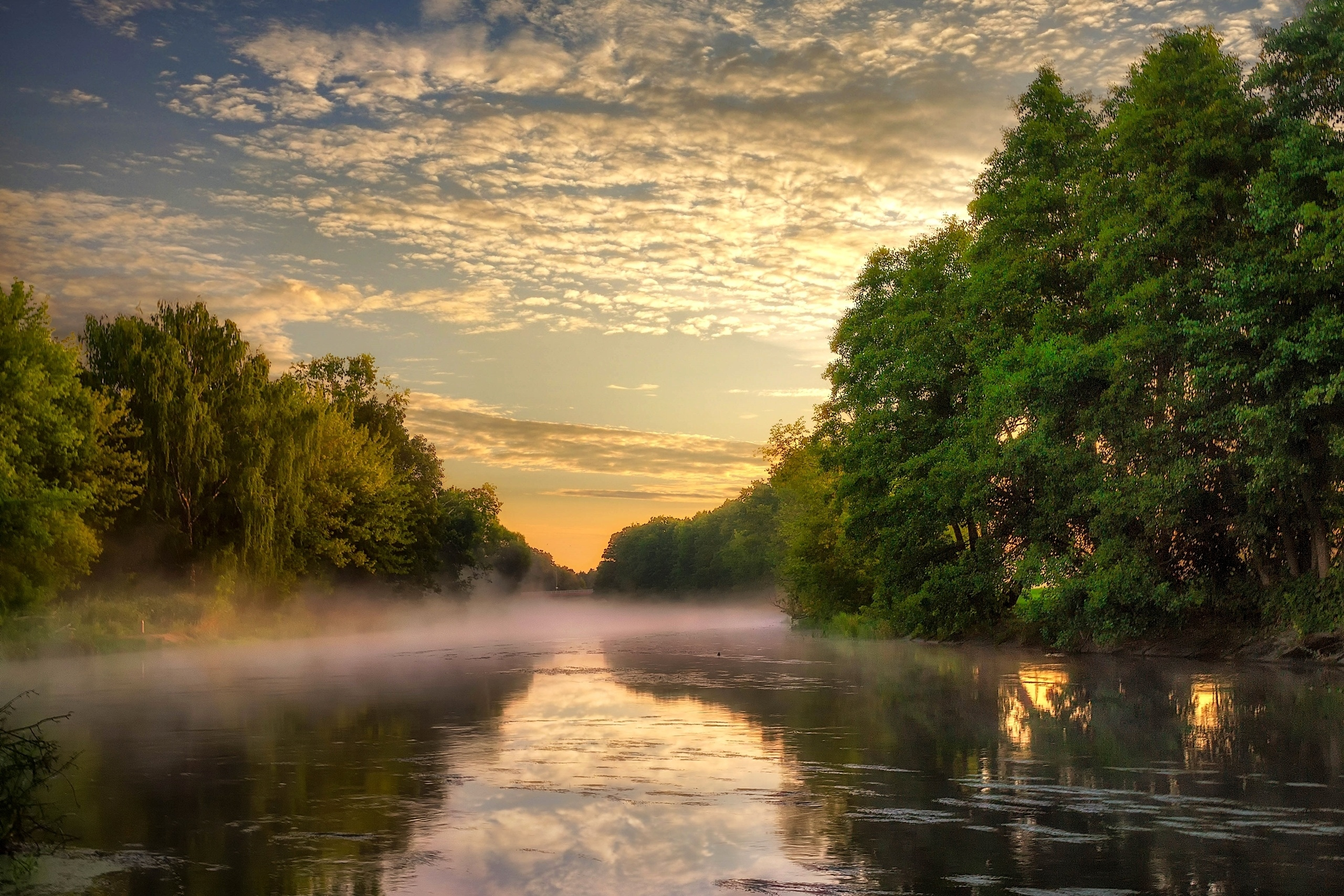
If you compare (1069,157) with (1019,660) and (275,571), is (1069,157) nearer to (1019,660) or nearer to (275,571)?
(1019,660)

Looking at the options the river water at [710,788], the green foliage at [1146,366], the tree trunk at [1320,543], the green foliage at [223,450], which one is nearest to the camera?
the river water at [710,788]

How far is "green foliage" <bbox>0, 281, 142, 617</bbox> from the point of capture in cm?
4266

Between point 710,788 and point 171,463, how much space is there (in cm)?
4774

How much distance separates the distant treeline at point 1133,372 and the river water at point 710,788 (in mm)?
6791

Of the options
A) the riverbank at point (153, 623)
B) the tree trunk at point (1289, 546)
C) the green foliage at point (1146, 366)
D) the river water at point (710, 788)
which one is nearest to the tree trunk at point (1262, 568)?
the green foliage at point (1146, 366)

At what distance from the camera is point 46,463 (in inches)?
1877

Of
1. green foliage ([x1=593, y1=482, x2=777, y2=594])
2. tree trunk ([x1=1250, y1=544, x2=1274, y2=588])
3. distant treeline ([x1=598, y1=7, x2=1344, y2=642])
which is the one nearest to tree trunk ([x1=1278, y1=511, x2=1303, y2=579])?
distant treeline ([x1=598, y1=7, x2=1344, y2=642])

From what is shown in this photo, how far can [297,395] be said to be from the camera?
5966cm

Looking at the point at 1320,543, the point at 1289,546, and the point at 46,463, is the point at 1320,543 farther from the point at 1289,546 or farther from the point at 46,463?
the point at 46,463

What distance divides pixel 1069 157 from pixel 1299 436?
1542 cm

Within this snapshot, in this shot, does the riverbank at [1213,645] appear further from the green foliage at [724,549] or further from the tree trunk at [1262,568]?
the green foliage at [724,549]

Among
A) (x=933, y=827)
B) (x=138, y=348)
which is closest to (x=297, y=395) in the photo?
(x=138, y=348)

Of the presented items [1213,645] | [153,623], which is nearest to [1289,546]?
[1213,645]

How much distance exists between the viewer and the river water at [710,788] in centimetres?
831
